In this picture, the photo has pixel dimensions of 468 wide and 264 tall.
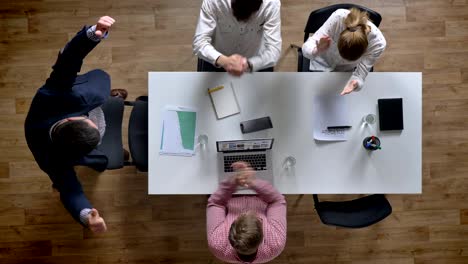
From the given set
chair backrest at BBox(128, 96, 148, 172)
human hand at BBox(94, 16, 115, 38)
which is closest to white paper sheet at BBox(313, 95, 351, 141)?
chair backrest at BBox(128, 96, 148, 172)

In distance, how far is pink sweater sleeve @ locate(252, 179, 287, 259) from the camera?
234cm

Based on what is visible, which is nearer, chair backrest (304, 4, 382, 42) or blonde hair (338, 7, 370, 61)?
blonde hair (338, 7, 370, 61)

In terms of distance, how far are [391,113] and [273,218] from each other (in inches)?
37.4

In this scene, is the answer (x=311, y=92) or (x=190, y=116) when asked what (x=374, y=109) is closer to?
(x=311, y=92)

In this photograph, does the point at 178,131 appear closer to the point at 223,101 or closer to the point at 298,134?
the point at 223,101

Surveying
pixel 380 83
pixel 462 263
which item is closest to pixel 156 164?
pixel 380 83

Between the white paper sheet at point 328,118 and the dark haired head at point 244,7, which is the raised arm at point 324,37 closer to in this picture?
the white paper sheet at point 328,118

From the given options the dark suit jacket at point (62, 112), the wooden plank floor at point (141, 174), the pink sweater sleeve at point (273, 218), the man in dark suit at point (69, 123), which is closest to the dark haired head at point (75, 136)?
the man in dark suit at point (69, 123)

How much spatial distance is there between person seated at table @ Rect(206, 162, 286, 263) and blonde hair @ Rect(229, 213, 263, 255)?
7cm

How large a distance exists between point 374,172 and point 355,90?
1.69ft

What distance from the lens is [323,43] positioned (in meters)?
2.36

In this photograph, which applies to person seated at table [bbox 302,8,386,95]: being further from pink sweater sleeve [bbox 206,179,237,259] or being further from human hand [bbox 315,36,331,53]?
pink sweater sleeve [bbox 206,179,237,259]

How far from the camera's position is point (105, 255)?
3.21 meters

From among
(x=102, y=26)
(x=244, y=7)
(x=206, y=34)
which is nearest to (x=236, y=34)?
(x=206, y=34)
